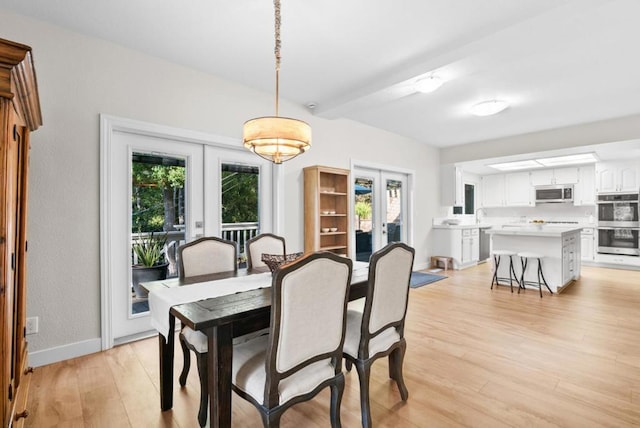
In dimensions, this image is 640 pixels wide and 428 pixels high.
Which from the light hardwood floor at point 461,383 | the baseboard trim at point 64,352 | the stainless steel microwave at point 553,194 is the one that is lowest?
the light hardwood floor at point 461,383

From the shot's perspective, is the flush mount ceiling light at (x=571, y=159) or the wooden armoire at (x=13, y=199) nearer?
the wooden armoire at (x=13, y=199)

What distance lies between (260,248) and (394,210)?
12.2 feet

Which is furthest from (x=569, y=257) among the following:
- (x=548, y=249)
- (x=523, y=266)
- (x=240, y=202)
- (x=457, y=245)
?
(x=240, y=202)

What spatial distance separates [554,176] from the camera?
7238 mm

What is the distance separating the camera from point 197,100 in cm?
333

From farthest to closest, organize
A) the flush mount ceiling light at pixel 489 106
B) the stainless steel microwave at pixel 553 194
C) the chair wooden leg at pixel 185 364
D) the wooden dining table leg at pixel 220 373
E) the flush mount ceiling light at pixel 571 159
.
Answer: the stainless steel microwave at pixel 553 194, the flush mount ceiling light at pixel 571 159, the flush mount ceiling light at pixel 489 106, the chair wooden leg at pixel 185 364, the wooden dining table leg at pixel 220 373

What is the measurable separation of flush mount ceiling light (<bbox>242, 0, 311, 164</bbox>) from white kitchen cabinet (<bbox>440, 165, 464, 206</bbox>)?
534 cm

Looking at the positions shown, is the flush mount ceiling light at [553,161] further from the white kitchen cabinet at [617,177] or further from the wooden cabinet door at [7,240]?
the wooden cabinet door at [7,240]

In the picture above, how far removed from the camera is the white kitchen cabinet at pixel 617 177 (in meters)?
6.07

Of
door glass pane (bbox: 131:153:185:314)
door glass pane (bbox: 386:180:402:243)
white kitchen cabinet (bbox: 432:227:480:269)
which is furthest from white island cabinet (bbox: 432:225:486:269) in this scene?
door glass pane (bbox: 131:153:185:314)

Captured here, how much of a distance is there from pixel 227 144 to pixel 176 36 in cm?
113

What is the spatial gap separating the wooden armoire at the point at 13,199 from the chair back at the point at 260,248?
1.49 metres

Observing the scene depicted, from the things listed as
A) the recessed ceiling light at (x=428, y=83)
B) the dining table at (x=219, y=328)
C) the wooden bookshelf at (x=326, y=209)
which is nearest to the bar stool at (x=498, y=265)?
the wooden bookshelf at (x=326, y=209)

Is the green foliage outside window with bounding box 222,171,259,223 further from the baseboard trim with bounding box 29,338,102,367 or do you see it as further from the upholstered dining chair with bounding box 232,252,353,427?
the upholstered dining chair with bounding box 232,252,353,427
